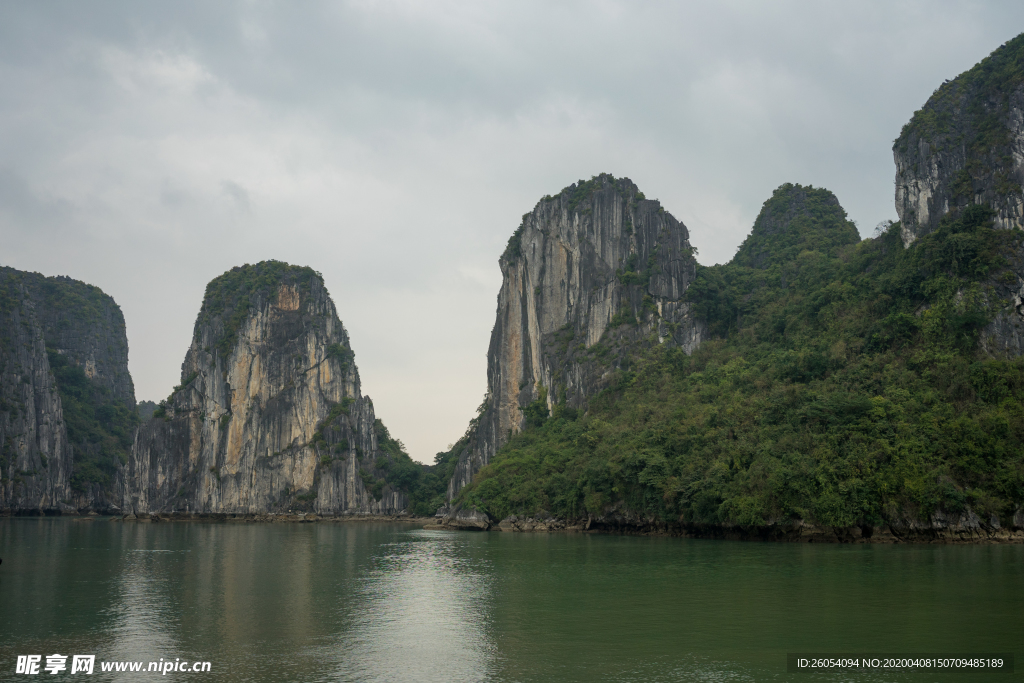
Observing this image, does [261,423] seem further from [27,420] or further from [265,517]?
[27,420]

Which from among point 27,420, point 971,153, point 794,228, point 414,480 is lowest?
point 414,480

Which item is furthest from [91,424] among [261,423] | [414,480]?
[414,480]

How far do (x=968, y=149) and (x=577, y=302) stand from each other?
32.8 meters

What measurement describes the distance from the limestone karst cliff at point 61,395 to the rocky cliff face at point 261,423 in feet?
23.1

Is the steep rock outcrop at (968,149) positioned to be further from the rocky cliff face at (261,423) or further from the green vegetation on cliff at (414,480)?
the rocky cliff face at (261,423)

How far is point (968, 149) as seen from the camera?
42.8 m

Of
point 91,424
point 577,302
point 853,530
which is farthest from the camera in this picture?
point 91,424

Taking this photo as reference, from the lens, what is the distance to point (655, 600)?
1652 cm

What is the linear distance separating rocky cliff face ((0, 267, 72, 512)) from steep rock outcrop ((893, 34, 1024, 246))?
84.1m

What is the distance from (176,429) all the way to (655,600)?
78148 millimetres

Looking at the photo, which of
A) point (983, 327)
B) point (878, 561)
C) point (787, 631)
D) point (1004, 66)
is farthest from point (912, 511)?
point (1004, 66)

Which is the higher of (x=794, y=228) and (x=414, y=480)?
(x=794, y=228)

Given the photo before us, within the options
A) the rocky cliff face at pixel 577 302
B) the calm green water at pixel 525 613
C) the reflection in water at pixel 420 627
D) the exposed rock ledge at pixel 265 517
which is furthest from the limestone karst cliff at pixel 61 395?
the reflection in water at pixel 420 627

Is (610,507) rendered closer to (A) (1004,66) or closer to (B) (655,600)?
(B) (655,600)
